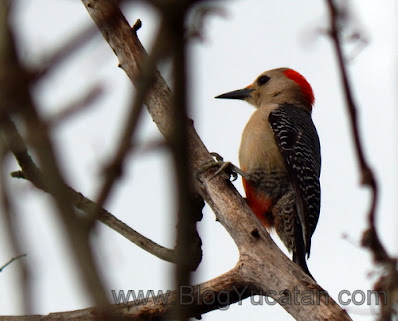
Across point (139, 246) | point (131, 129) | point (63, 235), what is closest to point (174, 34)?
point (131, 129)

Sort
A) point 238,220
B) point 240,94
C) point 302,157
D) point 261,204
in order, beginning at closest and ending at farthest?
point 238,220, point 261,204, point 302,157, point 240,94

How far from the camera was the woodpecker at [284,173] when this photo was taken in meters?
8.99

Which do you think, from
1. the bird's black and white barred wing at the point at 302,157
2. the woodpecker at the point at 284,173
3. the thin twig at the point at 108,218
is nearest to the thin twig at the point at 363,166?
the thin twig at the point at 108,218

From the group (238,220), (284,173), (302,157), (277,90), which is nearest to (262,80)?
(277,90)

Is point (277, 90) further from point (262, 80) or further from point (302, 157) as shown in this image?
point (302, 157)

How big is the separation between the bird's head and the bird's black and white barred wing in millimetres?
560

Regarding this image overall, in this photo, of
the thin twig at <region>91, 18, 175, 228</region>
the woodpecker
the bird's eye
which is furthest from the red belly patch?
the thin twig at <region>91, 18, 175, 228</region>

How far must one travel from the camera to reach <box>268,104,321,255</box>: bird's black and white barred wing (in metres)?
9.02

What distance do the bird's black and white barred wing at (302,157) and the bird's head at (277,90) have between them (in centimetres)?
56

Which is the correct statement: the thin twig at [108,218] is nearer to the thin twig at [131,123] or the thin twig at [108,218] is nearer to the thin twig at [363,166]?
the thin twig at [363,166]

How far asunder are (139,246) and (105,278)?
480 centimetres

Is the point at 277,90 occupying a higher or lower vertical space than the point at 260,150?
higher

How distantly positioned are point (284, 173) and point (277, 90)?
2.20m

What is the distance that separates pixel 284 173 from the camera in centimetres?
938
